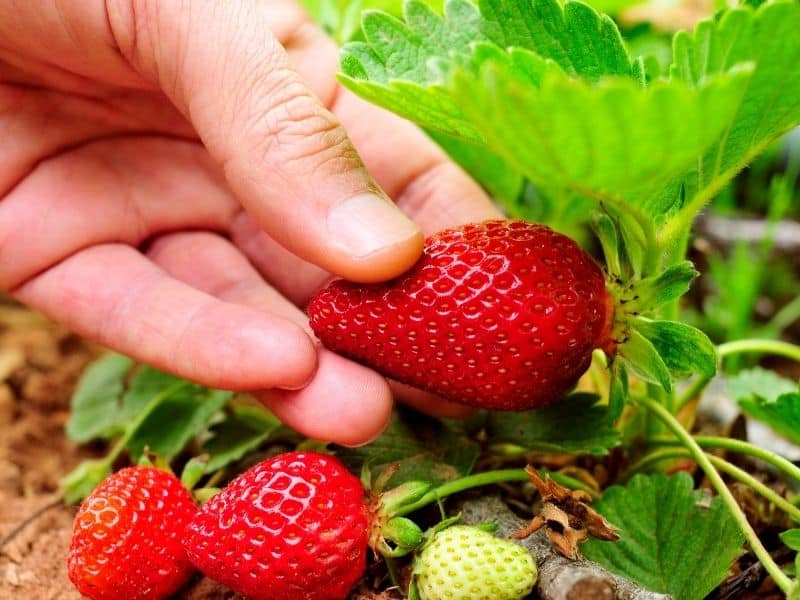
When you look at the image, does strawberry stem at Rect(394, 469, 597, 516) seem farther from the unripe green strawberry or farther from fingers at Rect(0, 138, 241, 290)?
fingers at Rect(0, 138, 241, 290)

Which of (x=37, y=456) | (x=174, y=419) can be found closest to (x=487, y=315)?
(x=174, y=419)

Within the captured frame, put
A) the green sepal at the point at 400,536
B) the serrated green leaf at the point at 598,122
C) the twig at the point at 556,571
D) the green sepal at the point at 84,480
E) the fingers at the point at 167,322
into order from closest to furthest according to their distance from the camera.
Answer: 1. the serrated green leaf at the point at 598,122
2. the twig at the point at 556,571
3. the green sepal at the point at 400,536
4. the fingers at the point at 167,322
5. the green sepal at the point at 84,480

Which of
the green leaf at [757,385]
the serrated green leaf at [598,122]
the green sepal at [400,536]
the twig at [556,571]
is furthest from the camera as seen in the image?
the green leaf at [757,385]

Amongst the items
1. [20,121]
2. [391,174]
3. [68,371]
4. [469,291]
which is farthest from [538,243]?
[68,371]

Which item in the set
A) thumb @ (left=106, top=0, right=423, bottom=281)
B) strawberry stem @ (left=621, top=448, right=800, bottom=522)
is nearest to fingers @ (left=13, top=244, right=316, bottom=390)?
thumb @ (left=106, top=0, right=423, bottom=281)

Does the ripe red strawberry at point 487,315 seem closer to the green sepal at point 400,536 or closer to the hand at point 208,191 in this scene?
the hand at point 208,191

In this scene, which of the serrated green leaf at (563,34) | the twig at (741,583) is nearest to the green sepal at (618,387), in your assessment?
the twig at (741,583)

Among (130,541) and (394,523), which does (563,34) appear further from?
(130,541)
